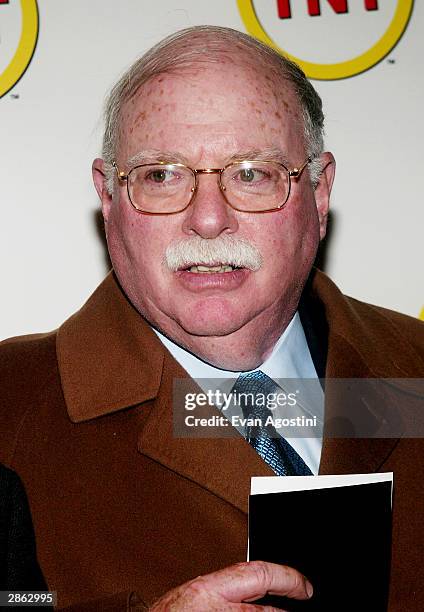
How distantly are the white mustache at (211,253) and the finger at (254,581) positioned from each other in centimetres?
44

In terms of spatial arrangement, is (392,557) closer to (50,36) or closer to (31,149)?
(31,149)

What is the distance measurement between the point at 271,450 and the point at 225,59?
24.4 inches

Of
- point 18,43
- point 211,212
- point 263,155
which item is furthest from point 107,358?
point 18,43

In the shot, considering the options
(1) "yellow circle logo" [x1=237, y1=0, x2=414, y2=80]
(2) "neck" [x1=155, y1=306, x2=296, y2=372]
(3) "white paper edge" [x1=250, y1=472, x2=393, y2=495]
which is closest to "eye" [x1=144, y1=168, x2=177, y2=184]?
(2) "neck" [x1=155, y1=306, x2=296, y2=372]

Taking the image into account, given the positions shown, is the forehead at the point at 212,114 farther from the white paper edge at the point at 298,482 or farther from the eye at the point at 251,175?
the white paper edge at the point at 298,482

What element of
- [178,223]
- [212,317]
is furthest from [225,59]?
[212,317]

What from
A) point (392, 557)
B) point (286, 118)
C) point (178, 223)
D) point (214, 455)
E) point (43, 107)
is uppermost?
point (43, 107)

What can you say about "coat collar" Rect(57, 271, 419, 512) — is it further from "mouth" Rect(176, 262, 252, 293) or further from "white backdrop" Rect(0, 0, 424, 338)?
"white backdrop" Rect(0, 0, 424, 338)

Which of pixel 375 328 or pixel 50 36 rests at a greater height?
pixel 50 36

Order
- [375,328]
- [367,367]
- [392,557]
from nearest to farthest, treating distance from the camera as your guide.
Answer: [392,557]
[367,367]
[375,328]

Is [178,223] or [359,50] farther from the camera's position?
[359,50]

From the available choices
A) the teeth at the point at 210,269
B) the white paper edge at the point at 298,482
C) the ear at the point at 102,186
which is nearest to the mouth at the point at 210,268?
the teeth at the point at 210,269

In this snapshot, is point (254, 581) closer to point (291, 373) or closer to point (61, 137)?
point (291, 373)

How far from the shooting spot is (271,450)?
1.39 m
